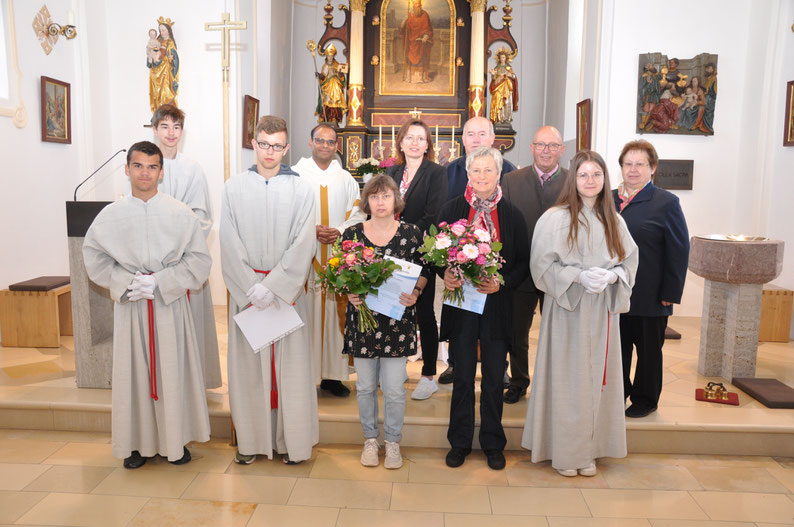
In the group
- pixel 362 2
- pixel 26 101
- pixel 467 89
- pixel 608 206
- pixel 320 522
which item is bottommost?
pixel 320 522

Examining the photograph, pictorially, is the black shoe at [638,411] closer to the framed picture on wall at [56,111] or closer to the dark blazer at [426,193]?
the dark blazer at [426,193]

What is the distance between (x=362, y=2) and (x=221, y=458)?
8.29 metres

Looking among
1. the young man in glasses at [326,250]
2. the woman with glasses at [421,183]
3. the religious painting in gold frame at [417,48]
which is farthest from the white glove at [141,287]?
the religious painting in gold frame at [417,48]

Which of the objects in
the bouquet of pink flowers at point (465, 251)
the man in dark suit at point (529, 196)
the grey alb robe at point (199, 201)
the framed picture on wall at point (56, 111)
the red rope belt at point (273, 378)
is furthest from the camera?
the framed picture on wall at point (56, 111)

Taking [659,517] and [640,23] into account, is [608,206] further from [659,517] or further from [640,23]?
[640,23]

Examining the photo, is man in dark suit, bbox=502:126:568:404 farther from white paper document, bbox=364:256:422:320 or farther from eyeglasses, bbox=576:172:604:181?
white paper document, bbox=364:256:422:320

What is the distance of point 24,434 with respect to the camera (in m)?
4.23

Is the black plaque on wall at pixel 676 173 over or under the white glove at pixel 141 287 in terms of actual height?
over

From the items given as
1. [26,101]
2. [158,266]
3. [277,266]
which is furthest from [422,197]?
[26,101]

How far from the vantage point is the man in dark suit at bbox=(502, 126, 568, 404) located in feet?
13.5

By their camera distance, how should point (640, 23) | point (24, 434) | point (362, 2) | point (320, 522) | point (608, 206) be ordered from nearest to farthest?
point (320, 522), point (608, 206), point (24, 434), point (640, 23), point (362, 2)

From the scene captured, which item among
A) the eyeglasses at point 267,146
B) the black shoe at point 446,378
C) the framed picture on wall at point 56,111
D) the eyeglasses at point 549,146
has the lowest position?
the black shoe at point 446,378

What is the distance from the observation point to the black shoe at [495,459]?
12.3ft

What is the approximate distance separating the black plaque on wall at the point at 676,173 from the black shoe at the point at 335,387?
15.2ft
